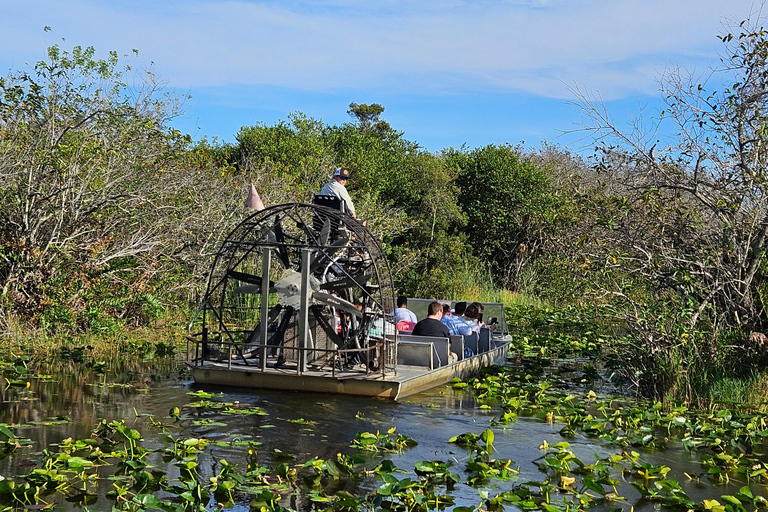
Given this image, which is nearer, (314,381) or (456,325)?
(314,381)

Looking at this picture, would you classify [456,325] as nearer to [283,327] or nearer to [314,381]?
[283,327]

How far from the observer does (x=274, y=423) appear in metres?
10.4

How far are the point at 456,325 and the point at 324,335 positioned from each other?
10.1 feet

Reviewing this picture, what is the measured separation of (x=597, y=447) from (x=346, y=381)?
11.4 feet

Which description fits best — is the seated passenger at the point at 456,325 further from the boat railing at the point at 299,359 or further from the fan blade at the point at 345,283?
the fan blade at the point at 345,283

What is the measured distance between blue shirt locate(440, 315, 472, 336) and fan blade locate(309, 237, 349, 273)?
302cm

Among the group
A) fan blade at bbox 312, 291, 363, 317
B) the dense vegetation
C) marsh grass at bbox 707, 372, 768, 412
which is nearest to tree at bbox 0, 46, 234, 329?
the dense vegetation

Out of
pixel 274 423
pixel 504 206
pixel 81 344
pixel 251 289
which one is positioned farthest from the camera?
pixel 504 206

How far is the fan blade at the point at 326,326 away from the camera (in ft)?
39.9

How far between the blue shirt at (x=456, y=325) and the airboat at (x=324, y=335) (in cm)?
73

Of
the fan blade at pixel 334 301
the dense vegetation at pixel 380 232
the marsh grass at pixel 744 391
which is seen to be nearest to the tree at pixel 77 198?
the dense vegetation at pixel 380 232

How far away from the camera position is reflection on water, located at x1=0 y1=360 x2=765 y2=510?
8531mm

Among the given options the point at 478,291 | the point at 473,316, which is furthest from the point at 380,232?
the point at 473,316

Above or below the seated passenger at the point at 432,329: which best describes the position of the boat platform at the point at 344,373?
below
